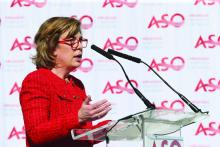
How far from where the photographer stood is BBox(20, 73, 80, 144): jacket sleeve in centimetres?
181

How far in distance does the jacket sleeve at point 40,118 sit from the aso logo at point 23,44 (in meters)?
2.76

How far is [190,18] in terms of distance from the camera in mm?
4824

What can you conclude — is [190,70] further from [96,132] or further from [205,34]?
[96,132]

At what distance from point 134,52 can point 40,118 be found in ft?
9.63

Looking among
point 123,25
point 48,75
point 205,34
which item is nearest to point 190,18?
point 205,34

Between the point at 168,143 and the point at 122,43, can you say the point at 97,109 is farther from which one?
the point at 122,43

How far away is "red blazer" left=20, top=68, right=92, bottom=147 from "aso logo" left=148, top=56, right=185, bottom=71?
2598mm

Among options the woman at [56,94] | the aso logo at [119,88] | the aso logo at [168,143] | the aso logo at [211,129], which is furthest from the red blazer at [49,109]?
the aso logo at [211,129]

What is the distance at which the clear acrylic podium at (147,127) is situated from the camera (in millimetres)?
1729

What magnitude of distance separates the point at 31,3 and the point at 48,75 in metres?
2.84

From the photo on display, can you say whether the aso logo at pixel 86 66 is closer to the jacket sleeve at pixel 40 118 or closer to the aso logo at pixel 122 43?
the aso logo at pixel 122 43

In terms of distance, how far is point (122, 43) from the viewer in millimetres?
4723

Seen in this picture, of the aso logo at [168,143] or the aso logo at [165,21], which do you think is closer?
the aso logo at [168,143]

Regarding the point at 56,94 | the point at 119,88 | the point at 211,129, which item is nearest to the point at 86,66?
the point at 119,88
